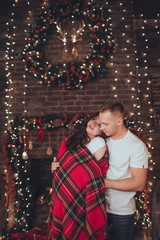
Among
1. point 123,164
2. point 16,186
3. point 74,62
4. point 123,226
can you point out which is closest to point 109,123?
point 123,164

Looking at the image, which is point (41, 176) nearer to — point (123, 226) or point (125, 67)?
point (123, 226)

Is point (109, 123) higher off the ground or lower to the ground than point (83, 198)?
higher

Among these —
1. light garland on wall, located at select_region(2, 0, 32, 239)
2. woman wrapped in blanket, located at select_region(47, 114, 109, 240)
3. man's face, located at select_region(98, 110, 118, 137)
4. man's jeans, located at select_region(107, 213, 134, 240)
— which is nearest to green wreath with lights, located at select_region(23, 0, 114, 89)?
light garland on wall, located at select_region(2, 0, 32, 239)

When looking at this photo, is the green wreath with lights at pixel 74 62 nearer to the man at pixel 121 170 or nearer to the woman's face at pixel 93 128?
the woman's face at pixel 93 128

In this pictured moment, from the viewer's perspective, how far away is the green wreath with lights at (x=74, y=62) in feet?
9.25

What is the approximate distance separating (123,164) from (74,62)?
200cm

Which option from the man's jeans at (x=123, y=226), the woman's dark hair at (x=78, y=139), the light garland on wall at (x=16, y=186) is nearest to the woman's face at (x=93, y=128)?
the woman's dark hair at (x=78, y=139)

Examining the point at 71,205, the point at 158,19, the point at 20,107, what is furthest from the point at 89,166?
the point at 158,19

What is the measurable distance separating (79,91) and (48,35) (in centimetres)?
114

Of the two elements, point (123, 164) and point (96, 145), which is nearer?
point (123, 164)

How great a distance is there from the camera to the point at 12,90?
3.03 m

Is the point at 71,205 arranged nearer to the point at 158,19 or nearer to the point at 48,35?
the point at 48,35

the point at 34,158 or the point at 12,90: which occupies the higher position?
the point at 12,90

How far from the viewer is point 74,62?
2.95m
